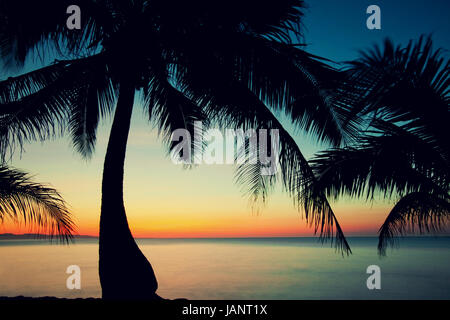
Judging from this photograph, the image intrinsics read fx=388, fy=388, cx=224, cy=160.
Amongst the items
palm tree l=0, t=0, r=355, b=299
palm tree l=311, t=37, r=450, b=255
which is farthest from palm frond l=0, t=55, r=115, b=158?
palm tree l=311, t=37, r=450, b=255

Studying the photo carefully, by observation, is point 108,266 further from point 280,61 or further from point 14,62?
point 14,62

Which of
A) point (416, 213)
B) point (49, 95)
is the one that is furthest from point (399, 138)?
point (49, 95)

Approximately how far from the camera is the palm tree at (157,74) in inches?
227

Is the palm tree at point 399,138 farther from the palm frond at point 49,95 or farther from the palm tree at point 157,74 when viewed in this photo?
the palm frond at point 49,95

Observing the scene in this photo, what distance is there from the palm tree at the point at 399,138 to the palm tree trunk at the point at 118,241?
3154mm

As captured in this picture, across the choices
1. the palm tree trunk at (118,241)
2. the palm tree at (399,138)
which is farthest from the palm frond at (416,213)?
the palm tree trunk at (118,241)

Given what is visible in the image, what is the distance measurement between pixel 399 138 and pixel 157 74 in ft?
13.5

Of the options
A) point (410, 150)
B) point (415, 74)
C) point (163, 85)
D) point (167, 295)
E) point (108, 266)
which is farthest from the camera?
point (167, 295)

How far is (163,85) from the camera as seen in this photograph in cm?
689

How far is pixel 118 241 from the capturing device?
608 centimetres

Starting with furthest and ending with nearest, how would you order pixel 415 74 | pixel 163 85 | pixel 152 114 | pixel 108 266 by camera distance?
1. pixel 152 114
2. pixel 163 85
3. pixel 108 266
4. pixel 415 74

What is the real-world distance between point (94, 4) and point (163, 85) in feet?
5.51

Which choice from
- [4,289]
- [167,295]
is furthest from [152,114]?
[4,289]

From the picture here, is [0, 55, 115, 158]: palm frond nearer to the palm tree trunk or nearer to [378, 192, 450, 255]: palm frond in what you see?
the palm tree trunk
